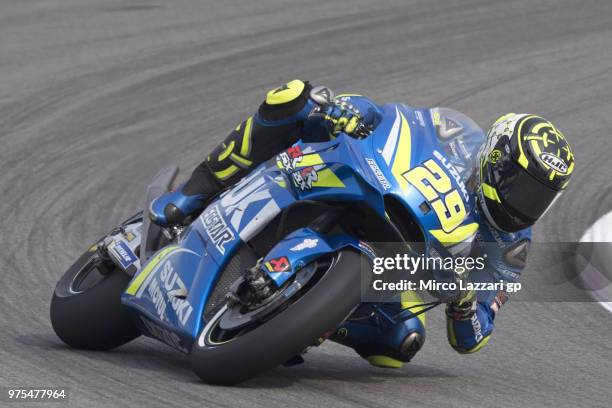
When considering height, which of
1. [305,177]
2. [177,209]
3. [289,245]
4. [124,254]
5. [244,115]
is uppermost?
[305,177]

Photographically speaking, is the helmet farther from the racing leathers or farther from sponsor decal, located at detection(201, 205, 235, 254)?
sponsor decal, located at detection(201, 205, 235, 254)

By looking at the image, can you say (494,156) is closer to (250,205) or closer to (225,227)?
(250,205)

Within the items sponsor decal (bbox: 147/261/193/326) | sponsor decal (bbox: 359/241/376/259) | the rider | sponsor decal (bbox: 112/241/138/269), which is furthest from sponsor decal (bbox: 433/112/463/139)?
sponsor decal (bbox: 112/241/138/269)

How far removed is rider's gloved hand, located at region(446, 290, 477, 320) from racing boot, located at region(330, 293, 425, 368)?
227mm

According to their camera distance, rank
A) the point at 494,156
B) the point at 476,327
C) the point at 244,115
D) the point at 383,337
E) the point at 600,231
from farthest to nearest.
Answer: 1. the point at 244,115
2. the point at 600,231
3. the point at 383,337
4. the point at 476,327
5. the point at 494,156

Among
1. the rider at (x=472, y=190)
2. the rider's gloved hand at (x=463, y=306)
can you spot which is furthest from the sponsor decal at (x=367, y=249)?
the rider's gloved hand at (x=463, y=306)

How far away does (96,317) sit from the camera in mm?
6633

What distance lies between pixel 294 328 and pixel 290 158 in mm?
1011

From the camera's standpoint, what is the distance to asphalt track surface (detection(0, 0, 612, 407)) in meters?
6.12

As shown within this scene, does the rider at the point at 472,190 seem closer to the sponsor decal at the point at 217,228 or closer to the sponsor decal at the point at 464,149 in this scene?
the sponsor decal at the point at 464,149

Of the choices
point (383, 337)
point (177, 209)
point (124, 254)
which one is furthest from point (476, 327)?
point (124, 254)

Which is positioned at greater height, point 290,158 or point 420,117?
point 290,158

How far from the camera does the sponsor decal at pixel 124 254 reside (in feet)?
22.2

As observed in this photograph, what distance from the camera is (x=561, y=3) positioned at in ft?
52.9
